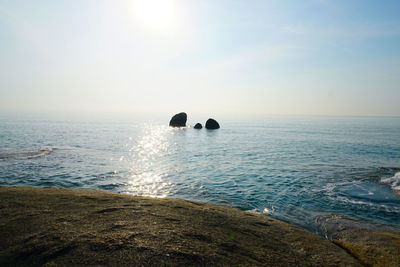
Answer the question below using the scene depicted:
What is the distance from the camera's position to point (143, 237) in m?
6.39

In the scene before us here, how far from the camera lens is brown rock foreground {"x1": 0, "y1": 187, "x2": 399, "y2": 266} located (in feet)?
18.0

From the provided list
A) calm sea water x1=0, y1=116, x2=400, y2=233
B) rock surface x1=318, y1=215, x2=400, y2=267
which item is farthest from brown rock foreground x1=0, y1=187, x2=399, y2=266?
calm sea water x1=0, y1=116, x2=400, y2=233

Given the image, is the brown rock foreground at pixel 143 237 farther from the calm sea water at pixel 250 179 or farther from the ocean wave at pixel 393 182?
the ocean wave at pixel 393 182

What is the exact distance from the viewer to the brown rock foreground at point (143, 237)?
547 cm

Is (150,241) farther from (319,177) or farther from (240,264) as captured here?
(319,177)

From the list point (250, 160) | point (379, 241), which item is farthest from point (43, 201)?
point (250, 160)

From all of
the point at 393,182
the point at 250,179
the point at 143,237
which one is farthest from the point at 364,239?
the point at 393,182

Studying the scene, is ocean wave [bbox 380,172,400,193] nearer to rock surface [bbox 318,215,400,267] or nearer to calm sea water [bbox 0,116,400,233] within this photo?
calm sea water [bbox 0,116,400,233]

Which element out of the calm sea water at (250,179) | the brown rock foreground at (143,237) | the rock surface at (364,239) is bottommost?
the calm sea water at (250,179)

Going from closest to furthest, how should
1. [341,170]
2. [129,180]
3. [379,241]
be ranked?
1. [379,241]
2. [129,180]
3. [341,170]

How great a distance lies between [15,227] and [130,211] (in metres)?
3.40

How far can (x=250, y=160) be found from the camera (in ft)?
89.7

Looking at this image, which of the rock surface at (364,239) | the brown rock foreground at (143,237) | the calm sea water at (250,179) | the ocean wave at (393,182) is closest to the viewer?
the brown rock foreground at (143,237)

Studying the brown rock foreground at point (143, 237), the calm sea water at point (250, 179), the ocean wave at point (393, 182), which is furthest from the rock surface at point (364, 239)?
the ocean wave at point (393, 182)
